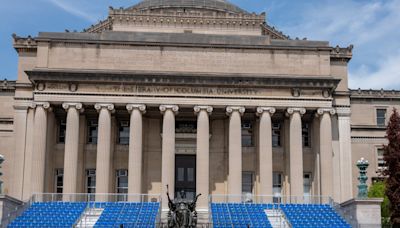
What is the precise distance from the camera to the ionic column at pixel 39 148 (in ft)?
145

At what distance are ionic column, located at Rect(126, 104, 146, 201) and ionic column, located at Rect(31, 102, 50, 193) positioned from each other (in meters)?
6.16

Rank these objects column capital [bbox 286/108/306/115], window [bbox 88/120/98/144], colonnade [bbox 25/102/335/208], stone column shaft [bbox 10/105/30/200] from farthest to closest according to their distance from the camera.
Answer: window [bbox 88/120/98/144]
column capital [bbox 286/108/306/115]
stone column shaft [bbox 10/105/30/200]
colonnade [bbox 25/102/335/208]

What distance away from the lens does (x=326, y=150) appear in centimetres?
4638

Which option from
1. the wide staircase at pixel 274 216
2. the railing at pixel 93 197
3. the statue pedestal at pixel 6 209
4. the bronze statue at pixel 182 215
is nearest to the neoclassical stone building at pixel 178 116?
the railing at pixel 93 197

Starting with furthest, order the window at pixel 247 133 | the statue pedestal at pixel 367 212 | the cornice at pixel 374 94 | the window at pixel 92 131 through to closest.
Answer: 1. the cornice at pixel 374 94
2. the window at pixel 247 133
3. the window at pixel 92 131
4. the statue pedestal at pixel 367 212

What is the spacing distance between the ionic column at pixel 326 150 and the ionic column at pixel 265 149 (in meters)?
3.83

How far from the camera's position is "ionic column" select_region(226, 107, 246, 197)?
45.3 metres

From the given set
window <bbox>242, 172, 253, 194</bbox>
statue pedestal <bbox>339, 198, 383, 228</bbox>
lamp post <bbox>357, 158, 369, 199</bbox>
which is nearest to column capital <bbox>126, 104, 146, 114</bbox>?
window <bbox>242, 172, 253, 194</bbox>

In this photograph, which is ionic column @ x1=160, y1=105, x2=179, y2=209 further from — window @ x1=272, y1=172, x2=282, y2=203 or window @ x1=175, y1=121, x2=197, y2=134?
window @ x1=272, y1=172, x2=282, y2=203

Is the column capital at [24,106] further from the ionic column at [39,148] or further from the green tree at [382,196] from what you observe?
the green tree at [382,196]

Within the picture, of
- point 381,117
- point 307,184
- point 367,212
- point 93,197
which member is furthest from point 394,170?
point 93,197

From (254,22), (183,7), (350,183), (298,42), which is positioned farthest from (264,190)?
(183,7)

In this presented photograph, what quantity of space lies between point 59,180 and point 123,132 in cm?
613

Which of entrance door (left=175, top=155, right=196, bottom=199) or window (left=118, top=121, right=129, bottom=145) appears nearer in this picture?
entrance door (left=175, top=155, right=196, bottom=199)
